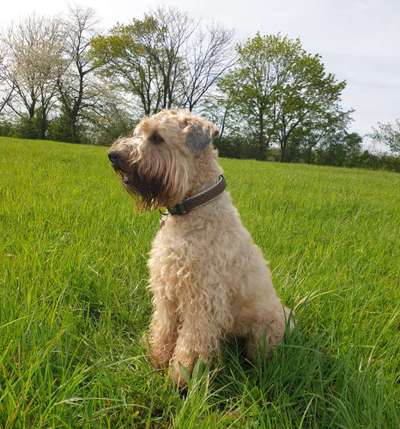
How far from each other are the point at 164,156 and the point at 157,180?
0.55 feet

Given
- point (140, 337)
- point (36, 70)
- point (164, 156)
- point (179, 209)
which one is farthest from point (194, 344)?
point (36, 70)

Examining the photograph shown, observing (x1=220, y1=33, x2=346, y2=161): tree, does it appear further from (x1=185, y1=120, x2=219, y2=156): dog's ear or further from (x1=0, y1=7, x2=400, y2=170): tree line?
(x1=185, y1=120, x2=219, y2=156): dog's ear

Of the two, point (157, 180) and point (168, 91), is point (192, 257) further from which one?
point (168, 91)

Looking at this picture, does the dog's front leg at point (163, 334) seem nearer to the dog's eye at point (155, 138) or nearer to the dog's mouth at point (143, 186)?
the dog's mouth at point (143, 186)

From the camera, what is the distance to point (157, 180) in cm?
238

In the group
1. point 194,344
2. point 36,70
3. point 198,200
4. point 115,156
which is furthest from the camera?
point 36,70

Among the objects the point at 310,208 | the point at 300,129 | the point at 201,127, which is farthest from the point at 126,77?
the point at 201,127

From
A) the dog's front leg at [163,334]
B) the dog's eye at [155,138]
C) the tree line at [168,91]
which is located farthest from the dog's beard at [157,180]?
the tree line at [168,91]

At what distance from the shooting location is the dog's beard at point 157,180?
2.34 meters

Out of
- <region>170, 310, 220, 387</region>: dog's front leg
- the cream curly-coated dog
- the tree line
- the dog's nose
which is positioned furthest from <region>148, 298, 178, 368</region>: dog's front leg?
the tree line

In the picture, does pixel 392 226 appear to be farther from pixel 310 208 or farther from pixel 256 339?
pixel 256 339

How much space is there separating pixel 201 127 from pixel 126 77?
41.7 meters

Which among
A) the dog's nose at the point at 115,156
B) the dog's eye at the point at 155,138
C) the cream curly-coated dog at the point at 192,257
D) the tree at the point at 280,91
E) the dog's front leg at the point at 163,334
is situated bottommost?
the dog's front leg at the point at 163,334

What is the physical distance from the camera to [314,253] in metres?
3.82
